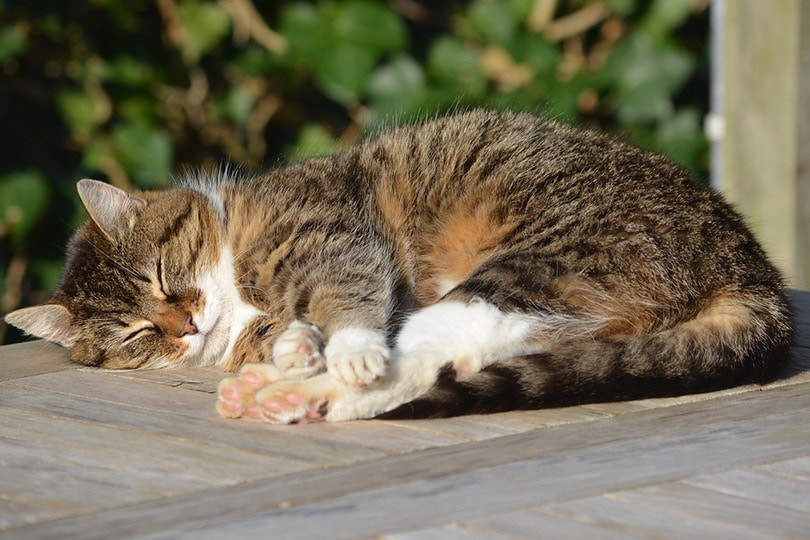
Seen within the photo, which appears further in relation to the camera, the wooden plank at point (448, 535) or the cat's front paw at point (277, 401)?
the cat's front paw at point (277, 401)

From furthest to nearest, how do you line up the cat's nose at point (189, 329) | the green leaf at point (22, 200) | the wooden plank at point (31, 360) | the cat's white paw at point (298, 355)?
1. the green leaf at point (22, 200)
2. the cat's nose at point (189, 329)
3. the wooden plank at point (31, 360)
4. the cat's white paw at point (298, 355)

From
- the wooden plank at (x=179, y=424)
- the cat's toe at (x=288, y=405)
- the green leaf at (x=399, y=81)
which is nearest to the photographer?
the wooden plank at (x=179, y=424)

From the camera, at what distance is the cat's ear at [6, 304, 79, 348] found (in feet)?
10.8

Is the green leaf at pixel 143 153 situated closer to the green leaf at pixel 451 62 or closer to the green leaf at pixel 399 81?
the green leaf at pixel 399 81

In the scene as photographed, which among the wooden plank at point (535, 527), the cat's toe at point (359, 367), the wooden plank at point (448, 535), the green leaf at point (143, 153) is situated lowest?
the wooden plank at point (448, 535)

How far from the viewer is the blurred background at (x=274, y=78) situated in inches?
202

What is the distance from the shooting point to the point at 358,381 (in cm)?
246

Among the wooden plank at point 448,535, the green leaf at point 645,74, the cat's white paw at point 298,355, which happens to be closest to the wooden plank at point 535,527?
the wooden plank at point 448,535

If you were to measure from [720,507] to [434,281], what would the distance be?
157cm

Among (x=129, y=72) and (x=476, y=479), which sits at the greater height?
(x=129, y=72)

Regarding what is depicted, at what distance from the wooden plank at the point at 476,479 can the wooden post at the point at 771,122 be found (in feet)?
8.65

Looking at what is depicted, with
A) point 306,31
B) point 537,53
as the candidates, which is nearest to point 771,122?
point 537,53

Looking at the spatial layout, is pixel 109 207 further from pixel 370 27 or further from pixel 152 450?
pixel 370 27

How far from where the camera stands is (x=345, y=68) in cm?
510
